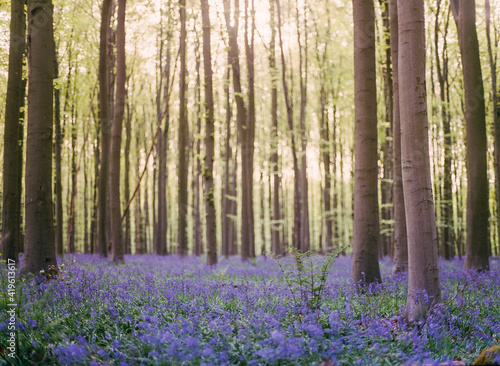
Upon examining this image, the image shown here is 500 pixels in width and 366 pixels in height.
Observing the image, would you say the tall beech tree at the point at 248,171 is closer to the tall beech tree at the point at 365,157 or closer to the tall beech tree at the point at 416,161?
the tall beech tree at the point at 365,157

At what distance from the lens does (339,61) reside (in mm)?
27500

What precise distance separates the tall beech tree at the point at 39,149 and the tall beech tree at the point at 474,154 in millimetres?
10102

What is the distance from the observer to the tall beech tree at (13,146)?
10055mm

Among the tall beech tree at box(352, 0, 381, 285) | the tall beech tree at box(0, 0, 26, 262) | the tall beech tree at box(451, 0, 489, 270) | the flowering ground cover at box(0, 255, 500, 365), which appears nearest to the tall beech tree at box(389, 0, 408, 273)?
the tall beech tree at box(451, 0, 489, 270)

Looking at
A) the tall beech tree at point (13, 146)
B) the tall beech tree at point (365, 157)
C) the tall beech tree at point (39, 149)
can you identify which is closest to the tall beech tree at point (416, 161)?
the tall beech tree at point (365, 157)

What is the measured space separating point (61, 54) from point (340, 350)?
2206cm

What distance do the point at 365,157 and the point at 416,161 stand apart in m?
2.86

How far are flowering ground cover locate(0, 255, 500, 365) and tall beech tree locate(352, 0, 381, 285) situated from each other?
1.78m

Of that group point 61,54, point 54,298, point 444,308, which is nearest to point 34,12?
point 54,298

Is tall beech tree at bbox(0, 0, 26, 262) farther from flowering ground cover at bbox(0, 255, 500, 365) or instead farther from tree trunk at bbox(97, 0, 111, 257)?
tree trunk at bbox(97, 0, 111, 257)

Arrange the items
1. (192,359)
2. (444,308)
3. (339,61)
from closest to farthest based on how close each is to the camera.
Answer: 1. (192,359)
2. (444,308)
3. (339,61)

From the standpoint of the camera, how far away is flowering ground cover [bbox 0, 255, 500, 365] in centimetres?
366

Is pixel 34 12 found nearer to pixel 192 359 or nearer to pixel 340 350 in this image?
pixel 192 359

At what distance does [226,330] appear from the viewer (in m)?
4.16
